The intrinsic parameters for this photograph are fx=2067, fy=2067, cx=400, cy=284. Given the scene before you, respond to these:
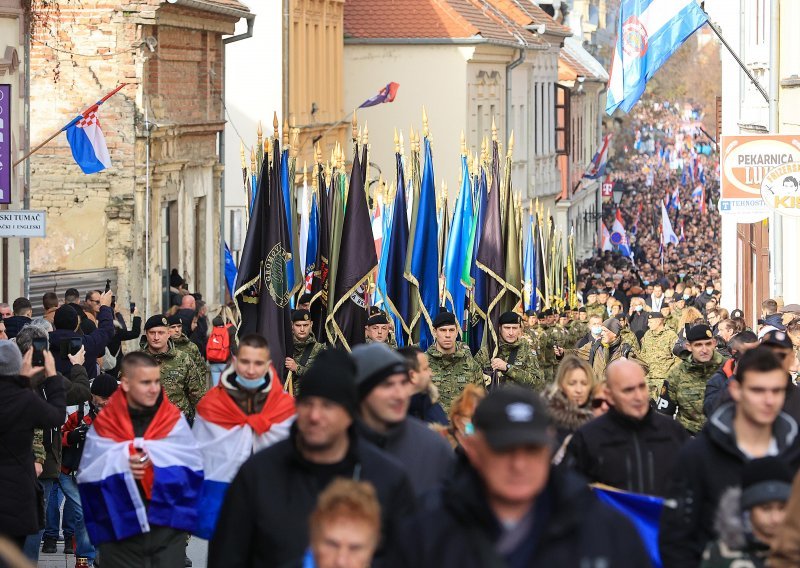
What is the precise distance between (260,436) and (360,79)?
40.2m

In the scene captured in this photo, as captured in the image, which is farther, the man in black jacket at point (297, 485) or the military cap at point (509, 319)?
the military cap at point (509, 319)

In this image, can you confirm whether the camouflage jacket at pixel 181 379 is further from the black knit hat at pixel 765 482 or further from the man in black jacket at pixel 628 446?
the black knit hat at pixel 765 482

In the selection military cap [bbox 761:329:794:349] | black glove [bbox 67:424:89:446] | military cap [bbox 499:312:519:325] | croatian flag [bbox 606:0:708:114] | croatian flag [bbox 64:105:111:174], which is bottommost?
black glove [bbox 67:424:89:446]

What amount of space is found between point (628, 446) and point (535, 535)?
3.78 m

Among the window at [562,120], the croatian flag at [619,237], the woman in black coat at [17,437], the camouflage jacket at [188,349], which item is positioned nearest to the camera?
the woman in black coat at [17,437]

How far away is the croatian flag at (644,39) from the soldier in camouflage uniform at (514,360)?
32.7 ft

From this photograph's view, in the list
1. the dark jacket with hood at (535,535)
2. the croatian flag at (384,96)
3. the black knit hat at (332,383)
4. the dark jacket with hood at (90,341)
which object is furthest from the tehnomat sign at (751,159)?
the croatian flag at (384,96)

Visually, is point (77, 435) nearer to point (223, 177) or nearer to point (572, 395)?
point (572, 395)

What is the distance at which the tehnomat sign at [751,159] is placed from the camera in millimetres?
22594

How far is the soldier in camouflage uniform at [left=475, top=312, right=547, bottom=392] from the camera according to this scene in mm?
17656

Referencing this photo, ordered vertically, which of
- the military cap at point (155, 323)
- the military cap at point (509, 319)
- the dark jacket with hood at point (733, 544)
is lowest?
the dark jacket with hood at point (733, 544)

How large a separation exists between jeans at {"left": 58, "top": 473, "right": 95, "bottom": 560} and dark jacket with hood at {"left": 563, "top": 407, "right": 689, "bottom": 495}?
195 inches

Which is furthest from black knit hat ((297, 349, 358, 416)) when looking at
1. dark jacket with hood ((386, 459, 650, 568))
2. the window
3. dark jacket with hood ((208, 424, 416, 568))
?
the window

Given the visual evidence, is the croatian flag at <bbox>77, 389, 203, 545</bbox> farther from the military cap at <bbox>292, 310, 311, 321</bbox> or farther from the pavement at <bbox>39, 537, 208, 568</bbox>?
the military cap at <bbox>292, 310, 311, 321</bbox>
